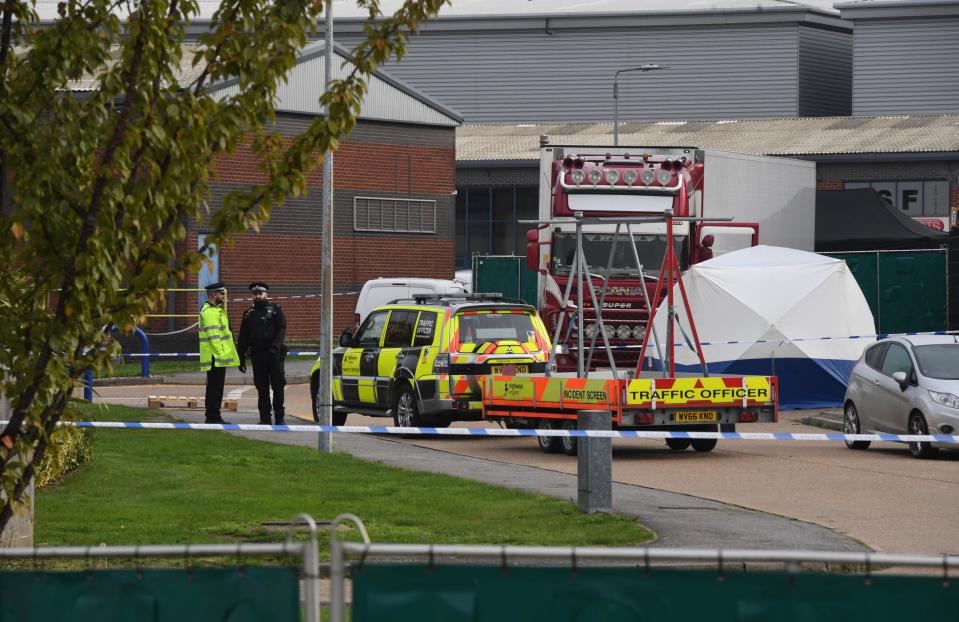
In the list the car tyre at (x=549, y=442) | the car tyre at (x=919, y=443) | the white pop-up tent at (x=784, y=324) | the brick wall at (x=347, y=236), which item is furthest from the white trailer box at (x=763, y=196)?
the brick wall at (x=347, y=236)

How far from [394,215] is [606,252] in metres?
22.3

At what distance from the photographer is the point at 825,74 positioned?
218ft

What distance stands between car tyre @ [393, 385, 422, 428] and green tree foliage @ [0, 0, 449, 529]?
1244 cm

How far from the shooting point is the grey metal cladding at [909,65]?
2436 inches

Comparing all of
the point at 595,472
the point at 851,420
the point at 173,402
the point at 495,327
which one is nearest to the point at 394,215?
the point at 173,402

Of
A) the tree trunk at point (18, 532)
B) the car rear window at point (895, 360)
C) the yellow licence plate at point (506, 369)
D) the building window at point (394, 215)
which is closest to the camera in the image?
the tree trunk at point (18, 532)

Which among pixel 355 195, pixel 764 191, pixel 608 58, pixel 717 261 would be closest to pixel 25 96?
pixel 717 261

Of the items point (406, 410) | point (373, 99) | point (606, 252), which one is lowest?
point (406, 410)

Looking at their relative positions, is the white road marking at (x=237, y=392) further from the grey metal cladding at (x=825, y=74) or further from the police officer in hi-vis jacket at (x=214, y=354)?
the grey metal cladding at (x=825, y=74)

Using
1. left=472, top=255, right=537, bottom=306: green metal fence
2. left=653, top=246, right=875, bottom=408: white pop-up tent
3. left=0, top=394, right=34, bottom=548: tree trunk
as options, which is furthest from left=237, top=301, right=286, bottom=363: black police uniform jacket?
left=472, top=255, right=537, bottom=306: green metal fence

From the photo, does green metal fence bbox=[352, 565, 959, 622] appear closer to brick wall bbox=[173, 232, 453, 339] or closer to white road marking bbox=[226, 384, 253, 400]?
white road marking bbox=[226, 384, 253, 400]

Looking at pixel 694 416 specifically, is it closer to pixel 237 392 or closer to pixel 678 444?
pixel 678 444

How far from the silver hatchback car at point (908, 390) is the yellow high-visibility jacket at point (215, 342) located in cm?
792

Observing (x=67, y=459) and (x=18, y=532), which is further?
(x=67, y=459)
